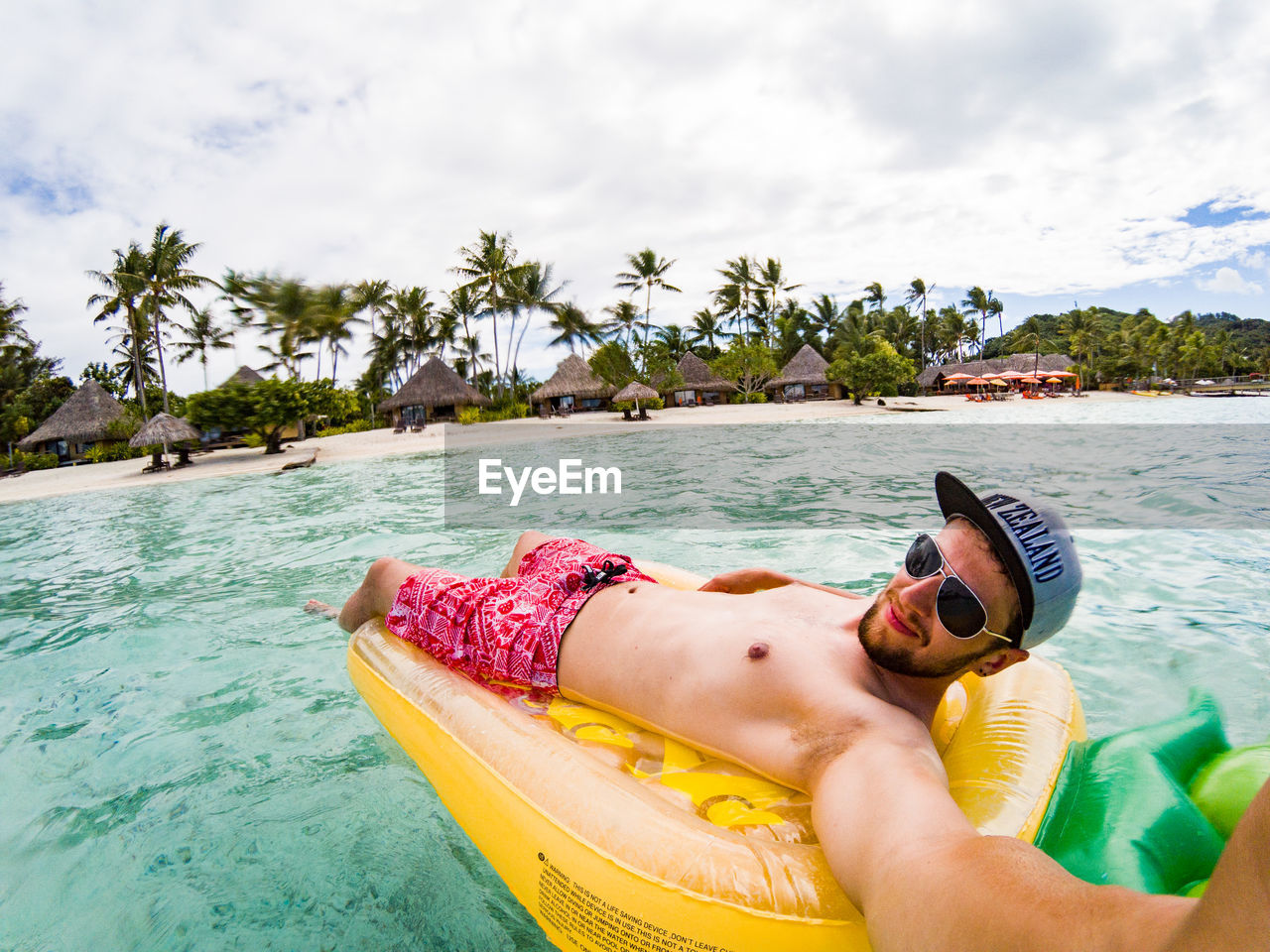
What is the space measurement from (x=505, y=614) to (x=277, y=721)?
1296 millimetres

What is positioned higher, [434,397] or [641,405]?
[434,397]

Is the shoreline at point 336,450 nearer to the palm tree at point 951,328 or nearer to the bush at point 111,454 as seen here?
the bush at point 111,454

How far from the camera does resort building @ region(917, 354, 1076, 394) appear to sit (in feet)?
135

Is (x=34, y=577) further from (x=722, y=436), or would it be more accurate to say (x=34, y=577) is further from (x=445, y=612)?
(x=722, y=436)

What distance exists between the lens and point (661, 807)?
57.1 inches

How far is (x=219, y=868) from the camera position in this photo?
194 centimetres

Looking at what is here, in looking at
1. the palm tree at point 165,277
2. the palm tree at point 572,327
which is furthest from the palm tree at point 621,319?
the palm tree at point 165,277

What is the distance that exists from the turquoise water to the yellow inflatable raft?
32 cm

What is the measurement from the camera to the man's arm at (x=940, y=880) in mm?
762

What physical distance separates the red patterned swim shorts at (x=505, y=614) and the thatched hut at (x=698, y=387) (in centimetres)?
3248

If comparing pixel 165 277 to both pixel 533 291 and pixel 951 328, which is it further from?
pixel 951 328

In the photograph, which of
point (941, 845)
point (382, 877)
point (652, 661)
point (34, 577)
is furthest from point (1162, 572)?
point (34, 577)

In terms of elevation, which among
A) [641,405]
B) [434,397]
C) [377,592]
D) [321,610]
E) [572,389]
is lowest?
[321,610]

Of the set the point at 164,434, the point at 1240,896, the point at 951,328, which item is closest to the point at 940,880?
the point at 1240,896
